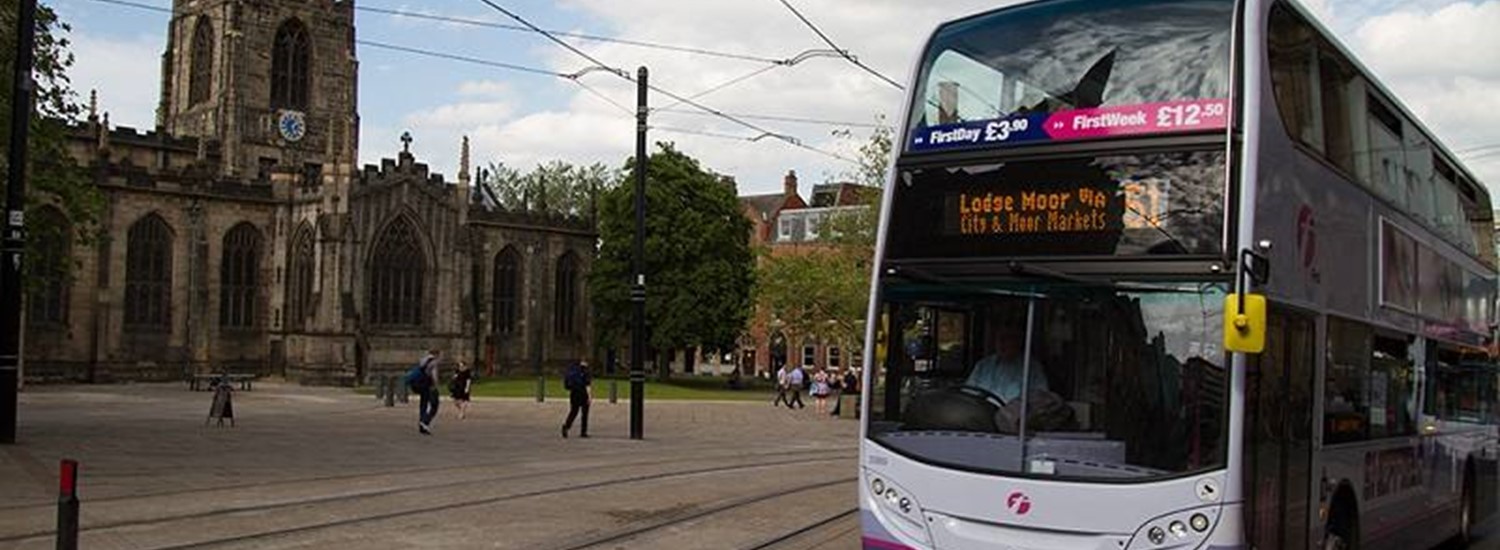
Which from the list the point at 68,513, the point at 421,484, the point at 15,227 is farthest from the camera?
the point at 15,227

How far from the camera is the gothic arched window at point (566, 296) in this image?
228ft

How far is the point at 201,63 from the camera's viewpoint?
7044 centimetres

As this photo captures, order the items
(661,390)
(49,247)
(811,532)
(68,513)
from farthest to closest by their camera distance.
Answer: (661,390) → (49,247) → (811,532) → (68,513)

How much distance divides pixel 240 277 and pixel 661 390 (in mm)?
20257

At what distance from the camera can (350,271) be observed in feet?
184

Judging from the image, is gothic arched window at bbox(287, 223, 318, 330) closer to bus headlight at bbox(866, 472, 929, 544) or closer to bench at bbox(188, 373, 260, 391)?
bench at bbox(188, 373, 260, 391)

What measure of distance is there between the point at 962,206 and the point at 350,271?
51.8 m

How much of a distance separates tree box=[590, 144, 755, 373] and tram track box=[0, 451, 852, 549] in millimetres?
39317

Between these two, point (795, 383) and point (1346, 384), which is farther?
point (795, 383)

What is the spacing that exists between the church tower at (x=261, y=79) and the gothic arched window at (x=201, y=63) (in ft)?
0.18

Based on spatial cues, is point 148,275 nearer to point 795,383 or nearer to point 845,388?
point 795,383

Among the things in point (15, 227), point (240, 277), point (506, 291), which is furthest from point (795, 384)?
point (506, 291)

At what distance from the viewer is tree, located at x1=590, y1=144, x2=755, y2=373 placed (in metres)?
61.4

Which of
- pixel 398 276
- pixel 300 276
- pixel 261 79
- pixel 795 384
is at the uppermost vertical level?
pixel 261 79
